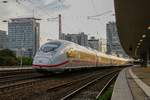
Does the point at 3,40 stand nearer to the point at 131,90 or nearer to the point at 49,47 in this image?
the point at 49,47

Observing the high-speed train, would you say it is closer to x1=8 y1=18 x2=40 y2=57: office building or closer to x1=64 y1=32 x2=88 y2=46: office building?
x1=8 y1=18 x2=40 y2=57: office building

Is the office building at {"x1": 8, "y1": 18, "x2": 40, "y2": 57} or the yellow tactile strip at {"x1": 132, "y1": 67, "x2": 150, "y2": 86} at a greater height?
the office building at {"x1": 8, "y1": 18, "x2": 40, "y2": 57}

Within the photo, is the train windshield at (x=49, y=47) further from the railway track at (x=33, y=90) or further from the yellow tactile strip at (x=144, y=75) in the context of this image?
the yellow tactile strip at (x=144, y=75)

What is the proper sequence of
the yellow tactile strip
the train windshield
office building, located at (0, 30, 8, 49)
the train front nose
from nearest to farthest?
the train front nose < the yellow tactile strip < the train windshield < office building, located at (0, 30, 8, 49)

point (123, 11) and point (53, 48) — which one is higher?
point (123, 11)

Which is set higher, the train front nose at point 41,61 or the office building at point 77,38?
the office building at point 77,38

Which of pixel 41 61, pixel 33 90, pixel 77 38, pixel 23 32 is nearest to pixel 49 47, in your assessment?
pixel 41 61

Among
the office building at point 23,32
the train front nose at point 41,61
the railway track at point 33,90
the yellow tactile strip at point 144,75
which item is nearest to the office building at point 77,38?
the office building at point 23,32

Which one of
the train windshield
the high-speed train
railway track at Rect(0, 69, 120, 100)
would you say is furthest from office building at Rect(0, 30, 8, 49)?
railway track at Rect(0, 69, 120, 100)

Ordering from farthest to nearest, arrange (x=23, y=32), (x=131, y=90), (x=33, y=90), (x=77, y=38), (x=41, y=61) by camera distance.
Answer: (x=77, y=38) → (x=23, y=32) → (x=41, y=61) → (x=131, y=90) → (x=33, y=90)

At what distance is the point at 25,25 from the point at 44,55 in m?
35.2

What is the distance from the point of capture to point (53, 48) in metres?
28.9

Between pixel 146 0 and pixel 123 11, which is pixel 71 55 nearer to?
pixel 123 11

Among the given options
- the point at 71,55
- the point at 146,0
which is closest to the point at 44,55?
the point at 71,55
